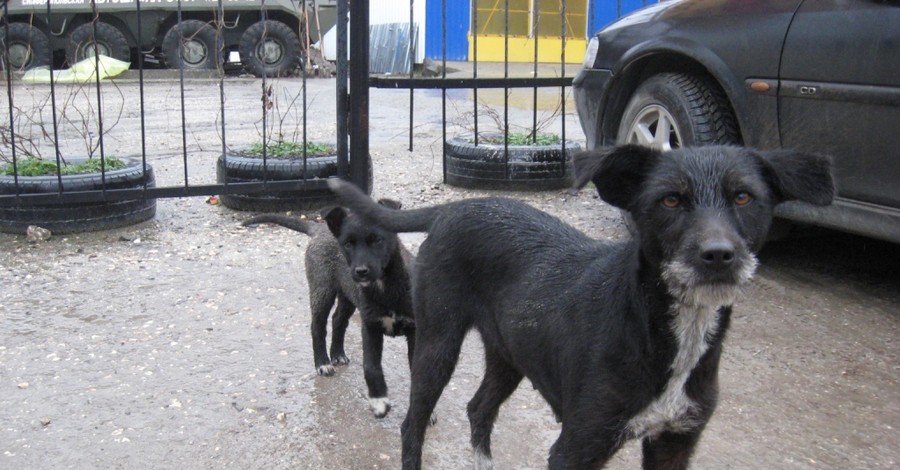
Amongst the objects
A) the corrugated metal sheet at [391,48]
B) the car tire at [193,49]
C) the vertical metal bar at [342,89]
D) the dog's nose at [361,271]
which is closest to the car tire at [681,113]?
the vertical metal bar at [342,89]

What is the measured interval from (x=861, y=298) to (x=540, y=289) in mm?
3152

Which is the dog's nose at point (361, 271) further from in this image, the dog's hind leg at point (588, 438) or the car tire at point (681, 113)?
the car tire at point (681, 113)

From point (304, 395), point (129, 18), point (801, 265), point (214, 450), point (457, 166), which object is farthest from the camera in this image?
point (129, 18)

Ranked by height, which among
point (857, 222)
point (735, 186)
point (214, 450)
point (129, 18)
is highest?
point (129, 18)

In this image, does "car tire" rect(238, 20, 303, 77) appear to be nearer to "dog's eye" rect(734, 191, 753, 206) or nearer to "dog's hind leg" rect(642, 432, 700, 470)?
"dog's hind leg" rect(642, 432, 700, 470)

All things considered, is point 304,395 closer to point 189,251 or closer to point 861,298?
point 189,251

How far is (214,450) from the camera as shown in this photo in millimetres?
3863

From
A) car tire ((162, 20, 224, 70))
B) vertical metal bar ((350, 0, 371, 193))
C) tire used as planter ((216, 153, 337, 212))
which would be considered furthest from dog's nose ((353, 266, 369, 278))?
car tire ((162, 20, 224, 70))

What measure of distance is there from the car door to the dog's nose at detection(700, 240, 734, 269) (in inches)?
107

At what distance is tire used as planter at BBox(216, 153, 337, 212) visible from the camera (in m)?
7.29

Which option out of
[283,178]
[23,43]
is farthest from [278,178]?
[23,43]

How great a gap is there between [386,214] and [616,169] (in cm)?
112

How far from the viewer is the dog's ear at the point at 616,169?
2.78 metres

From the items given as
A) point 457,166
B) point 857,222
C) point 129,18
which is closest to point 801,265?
point 857,222
